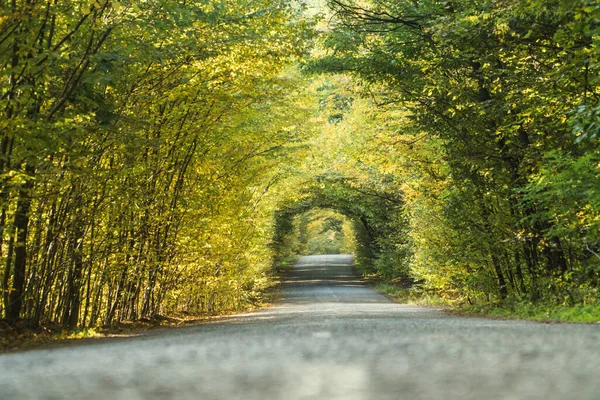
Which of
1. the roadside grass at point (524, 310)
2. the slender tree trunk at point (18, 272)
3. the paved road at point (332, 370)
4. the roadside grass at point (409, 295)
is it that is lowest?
the roadside grass at point (409, 295)

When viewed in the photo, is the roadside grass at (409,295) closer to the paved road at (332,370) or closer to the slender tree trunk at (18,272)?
the slender tree trunk at (18,272)

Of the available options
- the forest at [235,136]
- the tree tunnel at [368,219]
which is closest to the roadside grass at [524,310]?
the forest at [235,136]

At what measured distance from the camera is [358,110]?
3291 centimetres

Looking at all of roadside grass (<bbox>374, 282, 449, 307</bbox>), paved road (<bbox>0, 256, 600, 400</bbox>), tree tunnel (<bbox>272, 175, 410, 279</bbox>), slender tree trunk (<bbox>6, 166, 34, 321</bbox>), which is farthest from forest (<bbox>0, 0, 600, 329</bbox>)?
tree tunnel (<bbox>272, 175, 410, 279</bbox>)

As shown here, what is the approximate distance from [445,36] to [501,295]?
7.96 m

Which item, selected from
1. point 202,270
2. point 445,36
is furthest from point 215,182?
point 445,36

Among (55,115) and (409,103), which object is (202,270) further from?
(55,115)

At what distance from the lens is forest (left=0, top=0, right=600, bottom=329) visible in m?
9.51

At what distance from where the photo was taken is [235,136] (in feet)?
57.2

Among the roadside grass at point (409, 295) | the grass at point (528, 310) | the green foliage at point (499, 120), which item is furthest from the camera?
the roadside grass at point (409, 295)

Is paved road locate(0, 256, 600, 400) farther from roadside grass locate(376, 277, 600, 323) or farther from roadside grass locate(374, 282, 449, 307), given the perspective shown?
roadside grass locate(374, 282, 449, 307)

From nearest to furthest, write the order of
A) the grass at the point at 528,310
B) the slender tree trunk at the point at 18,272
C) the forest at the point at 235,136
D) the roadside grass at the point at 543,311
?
the forest at the point at 235,136 < the slender tree trunk at the point at 18,272 < the roadside grass at the point at 543,311 < the grass at the point at 528,310

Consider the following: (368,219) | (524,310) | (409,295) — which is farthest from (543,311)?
→ (368,219)

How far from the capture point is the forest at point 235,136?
9.51 meters
